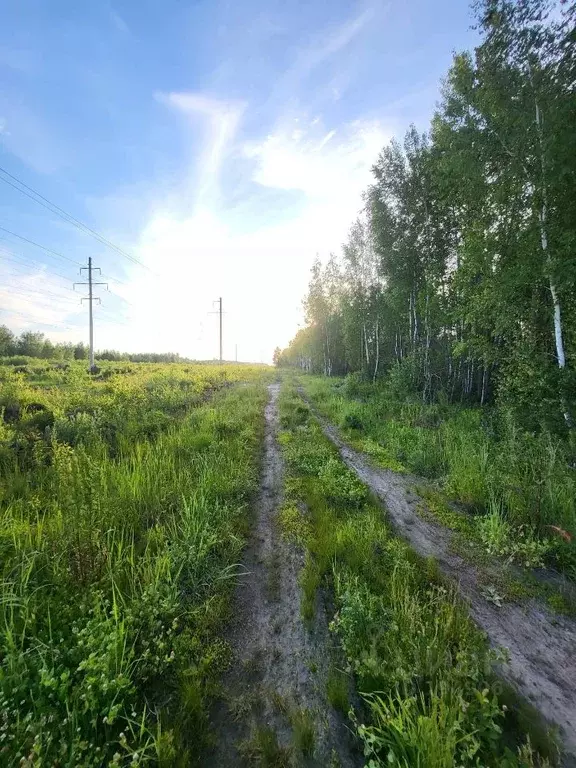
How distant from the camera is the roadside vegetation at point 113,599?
218 centimetres

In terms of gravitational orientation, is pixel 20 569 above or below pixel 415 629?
above

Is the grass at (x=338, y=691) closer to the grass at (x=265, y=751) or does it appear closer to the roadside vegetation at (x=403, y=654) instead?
the roadside vegetation at (x=403, y=654)

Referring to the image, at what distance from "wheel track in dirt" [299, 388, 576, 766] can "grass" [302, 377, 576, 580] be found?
0.75m

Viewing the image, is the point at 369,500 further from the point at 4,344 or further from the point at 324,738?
the point at 4,344

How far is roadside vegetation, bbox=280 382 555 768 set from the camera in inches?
83.2

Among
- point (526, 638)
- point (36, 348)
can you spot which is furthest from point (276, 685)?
point (36, 348)

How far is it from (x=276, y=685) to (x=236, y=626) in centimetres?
77

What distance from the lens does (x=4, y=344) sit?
147ft

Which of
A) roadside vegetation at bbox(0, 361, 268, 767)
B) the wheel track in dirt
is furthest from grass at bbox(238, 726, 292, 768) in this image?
the wheel track in dirt

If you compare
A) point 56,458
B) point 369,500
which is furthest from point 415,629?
point 56,458

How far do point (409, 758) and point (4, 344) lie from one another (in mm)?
60224

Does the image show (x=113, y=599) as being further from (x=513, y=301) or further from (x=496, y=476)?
(x=513, y=301)

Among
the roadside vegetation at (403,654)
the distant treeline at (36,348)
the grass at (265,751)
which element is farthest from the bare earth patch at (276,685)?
the distant treeline at (36,348)

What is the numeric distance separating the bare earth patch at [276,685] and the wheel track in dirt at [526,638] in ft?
5.41
